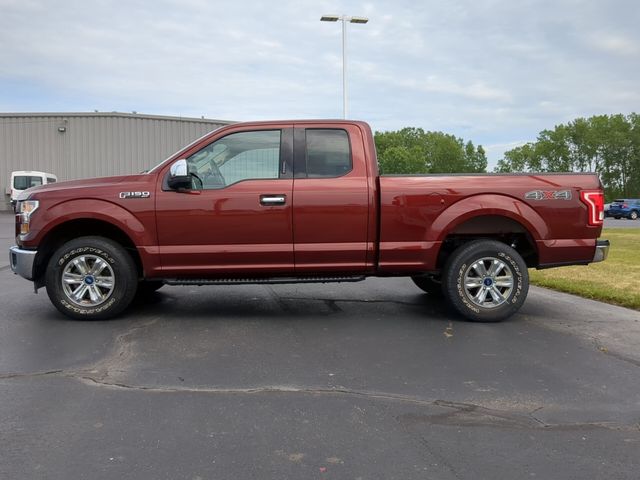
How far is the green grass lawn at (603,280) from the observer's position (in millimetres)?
7457

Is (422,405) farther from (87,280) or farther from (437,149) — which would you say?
(437,149)

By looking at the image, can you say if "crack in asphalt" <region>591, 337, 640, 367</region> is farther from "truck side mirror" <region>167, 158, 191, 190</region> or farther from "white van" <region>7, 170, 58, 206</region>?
"white van" <region>7, 170, 58, 206</region>

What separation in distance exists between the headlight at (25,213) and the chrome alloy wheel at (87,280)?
58 centimetres

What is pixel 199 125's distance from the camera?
37.9 metres

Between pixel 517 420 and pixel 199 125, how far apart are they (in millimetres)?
36587

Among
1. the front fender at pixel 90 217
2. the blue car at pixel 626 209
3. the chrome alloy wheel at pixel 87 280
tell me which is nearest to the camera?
the front fender at pixel 90 217

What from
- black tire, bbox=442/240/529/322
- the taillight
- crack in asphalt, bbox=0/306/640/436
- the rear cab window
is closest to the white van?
the rear cab window

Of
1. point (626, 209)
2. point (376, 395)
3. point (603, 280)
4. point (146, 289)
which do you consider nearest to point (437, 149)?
point (626, 209)

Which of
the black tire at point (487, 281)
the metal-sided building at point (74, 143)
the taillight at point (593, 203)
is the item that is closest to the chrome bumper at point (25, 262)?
the black tire at point (487, 281)

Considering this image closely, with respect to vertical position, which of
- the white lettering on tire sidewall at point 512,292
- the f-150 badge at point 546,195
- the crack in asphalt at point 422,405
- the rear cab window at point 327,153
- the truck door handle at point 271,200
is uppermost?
the rear cab window at point 327,153

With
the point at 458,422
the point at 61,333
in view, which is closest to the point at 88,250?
the point at 61,333

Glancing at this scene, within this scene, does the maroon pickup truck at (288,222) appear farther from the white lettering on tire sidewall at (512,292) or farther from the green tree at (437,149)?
the green tree at (437,149)

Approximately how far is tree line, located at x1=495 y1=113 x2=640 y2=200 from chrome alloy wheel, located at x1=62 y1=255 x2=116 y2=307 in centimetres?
8712

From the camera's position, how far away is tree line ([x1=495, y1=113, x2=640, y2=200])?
8519cm
